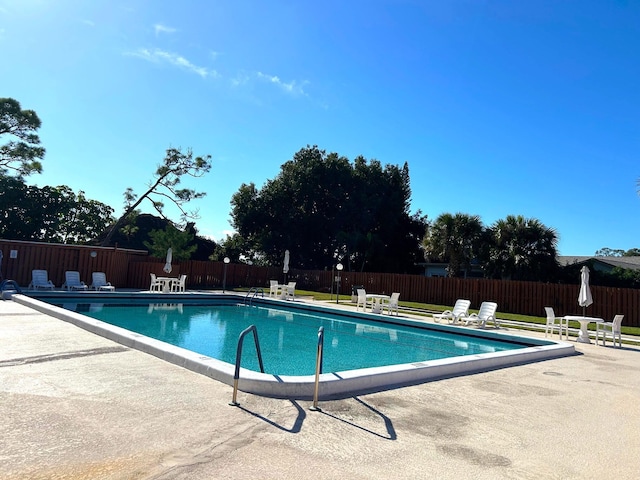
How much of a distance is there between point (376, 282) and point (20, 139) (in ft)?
82.8

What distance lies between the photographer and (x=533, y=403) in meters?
5.00

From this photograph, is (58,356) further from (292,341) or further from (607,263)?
(607,263)

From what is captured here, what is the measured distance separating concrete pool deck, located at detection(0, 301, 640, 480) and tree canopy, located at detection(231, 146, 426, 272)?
27.9 metres

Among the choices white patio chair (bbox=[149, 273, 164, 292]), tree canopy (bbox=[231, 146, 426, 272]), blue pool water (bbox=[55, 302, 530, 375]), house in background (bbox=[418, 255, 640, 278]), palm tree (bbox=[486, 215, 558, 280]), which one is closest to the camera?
blue pool water (bbox=[55, 302, 530, 375])

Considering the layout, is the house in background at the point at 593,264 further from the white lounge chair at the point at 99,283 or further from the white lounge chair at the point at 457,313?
the white lounge chair at the point at 99,283

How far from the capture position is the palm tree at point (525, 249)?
856 inches

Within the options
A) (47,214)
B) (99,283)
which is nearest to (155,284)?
(99,283)

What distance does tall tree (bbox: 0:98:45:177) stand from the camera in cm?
2727

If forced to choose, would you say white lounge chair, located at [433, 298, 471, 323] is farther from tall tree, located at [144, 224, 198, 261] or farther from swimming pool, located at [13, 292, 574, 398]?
tall tree, located at [144, 224, 198, 261]

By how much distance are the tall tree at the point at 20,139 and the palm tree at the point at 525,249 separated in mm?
29638

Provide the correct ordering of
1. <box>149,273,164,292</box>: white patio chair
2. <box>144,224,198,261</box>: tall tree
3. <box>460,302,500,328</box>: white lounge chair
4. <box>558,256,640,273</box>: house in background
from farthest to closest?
1. <box>144,224,198,261</box>: tall tree
2. <box>558,256,640,273</box>: house in background
3. <box>149,273,164,292</box>: white patio chair
4. <box>460,302,500,328</box>: white lounge chair

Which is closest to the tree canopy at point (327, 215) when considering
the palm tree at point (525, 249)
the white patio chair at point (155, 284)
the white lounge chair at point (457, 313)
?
the palm tree at point (525, 249)

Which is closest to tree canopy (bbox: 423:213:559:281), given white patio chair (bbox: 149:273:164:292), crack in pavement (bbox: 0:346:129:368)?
white patio chair (bbox: 149:273:164:292)

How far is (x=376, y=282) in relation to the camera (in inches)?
1016
